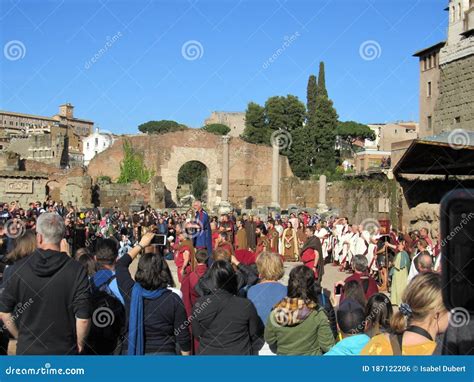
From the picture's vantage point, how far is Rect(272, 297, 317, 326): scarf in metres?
4.43

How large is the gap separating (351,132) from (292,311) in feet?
275

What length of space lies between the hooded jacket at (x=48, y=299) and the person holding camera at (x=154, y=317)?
0.52m

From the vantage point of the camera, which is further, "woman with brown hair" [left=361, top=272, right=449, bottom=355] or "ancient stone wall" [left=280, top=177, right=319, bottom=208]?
"ancient stone wall" [left=280, top=177, right=319, bottom=208]

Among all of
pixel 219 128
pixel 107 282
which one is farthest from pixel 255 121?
pixel 107 282

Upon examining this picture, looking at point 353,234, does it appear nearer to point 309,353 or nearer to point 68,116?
point 309,353

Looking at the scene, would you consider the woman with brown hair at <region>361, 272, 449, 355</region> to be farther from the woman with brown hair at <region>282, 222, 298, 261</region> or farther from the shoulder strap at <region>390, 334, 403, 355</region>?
the woman with brown hair at <region>282, 222, 298, 261</region>

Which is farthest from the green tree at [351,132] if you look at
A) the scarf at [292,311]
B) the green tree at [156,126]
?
the scarf at [292,311]

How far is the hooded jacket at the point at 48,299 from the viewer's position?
3.93 metres

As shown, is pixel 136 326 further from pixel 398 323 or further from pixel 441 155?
pixel 441 155

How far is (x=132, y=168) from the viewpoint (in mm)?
49156

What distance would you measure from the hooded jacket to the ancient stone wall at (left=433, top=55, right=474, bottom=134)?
20.5 meters

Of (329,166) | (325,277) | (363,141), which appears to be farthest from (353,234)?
(363,141)

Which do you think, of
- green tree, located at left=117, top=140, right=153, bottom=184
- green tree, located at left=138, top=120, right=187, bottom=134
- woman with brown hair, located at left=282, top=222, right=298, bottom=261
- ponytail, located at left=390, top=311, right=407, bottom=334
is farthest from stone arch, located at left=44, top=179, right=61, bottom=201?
green tree, located at left=138, top=120, right=187, bottom=134

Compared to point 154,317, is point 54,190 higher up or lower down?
higher up
